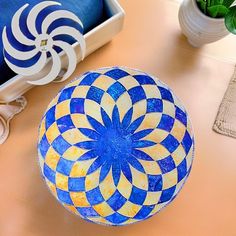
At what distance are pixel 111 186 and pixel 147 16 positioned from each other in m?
0.41

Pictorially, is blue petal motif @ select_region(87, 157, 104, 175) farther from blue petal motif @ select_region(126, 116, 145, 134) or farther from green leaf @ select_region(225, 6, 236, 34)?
green leaf @ select_region(225, 6, 236, 34)

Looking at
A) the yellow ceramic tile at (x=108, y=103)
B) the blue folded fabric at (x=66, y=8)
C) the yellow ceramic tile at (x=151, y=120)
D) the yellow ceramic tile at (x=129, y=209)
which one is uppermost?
the blue folded fabric at (x=66, y=8)

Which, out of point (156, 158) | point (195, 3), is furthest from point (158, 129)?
point (195, 3)

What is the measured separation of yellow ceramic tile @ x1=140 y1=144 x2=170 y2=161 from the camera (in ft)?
2.14

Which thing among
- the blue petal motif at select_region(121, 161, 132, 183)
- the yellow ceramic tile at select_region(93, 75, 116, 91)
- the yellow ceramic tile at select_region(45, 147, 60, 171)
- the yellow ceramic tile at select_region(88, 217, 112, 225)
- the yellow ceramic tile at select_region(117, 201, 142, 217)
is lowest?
the yellow ceramic tile at select_region(117, 201, 142, 217)

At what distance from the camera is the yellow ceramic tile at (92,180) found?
2.08ft

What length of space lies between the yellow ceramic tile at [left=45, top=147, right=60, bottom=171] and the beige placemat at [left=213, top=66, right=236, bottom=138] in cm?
34

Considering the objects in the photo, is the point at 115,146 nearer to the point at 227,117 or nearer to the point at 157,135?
the point at 157,135

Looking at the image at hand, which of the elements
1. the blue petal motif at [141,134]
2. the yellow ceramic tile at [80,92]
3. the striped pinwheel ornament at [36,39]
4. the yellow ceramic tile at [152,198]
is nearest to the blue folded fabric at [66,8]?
the striped pinwheel ornament at [36,39]

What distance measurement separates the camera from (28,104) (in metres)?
0.77

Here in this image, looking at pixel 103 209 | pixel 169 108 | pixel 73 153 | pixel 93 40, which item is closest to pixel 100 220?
pixel 103 209

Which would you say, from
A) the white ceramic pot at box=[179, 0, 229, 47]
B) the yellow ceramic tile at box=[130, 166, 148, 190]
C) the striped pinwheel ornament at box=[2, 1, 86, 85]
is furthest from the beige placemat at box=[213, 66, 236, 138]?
the striped pinwheel ornament at box=[2, 1, 86, 85]

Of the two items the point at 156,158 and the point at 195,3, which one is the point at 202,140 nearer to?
the point at 156,158

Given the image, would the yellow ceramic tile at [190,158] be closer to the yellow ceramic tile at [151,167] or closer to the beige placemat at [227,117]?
the yellow ceramic tile at [151,167]
